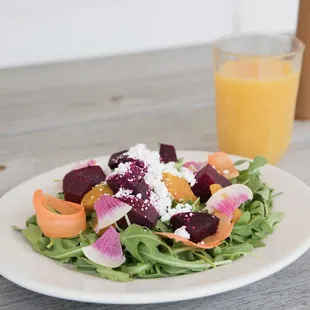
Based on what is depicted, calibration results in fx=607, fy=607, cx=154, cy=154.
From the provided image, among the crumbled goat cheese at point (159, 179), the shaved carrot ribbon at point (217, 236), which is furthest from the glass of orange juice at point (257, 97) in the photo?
the shaved carrot ribbon at point (217, 236)

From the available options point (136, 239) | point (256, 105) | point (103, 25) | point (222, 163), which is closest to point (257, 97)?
point (256, 105)

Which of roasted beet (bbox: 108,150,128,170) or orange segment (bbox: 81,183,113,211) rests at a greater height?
roasted beet (bbox: 108,150,128,170)

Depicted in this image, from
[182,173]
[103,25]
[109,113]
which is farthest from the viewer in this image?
[103,25]

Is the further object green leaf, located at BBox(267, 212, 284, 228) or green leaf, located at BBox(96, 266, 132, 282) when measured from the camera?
green leaf, located at BBox(267, 212, 284, 228)

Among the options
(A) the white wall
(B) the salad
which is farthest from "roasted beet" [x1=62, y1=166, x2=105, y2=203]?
(A) the white wall

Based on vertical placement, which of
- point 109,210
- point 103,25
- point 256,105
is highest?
point 109,210

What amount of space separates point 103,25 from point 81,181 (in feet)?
6.26

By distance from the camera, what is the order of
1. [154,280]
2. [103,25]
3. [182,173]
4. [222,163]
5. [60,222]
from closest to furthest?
[154,280] < [60,222] < [182,173] < [222,163] < [103,25]

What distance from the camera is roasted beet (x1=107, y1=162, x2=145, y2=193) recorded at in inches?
38.3

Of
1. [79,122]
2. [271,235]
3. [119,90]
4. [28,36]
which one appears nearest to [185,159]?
[271,235]

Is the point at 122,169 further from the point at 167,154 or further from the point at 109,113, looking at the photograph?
the point at 109,113

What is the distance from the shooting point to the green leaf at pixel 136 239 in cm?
88

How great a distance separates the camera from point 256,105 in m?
1.37

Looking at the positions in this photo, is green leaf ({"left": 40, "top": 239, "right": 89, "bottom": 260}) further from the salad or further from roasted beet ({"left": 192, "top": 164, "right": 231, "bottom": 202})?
roasted beet ({"left": 192, "top": 164, "right": 231, "bottom": 202})
